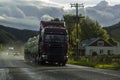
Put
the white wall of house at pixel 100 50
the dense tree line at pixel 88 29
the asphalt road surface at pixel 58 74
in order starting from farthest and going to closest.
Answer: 1. the dense tree line at pixel 88 29
2. the white wall of house at pixel 100 50
3. the asphalt road surface at pixel 58 74

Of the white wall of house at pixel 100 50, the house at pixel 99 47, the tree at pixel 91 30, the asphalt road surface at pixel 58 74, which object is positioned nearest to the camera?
the asphalt road surface at pixel 58 74

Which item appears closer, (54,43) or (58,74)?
(58,74)

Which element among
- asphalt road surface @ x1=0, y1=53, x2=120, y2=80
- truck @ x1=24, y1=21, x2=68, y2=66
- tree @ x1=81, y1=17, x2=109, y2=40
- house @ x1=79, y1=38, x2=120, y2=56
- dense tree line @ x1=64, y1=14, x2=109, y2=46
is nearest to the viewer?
asphalt road surface @ x1=0, y1=53, x2=120, y2=80

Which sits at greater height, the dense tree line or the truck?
the dense tree line

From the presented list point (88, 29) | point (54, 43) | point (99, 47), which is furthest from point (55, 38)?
point (88, 29)

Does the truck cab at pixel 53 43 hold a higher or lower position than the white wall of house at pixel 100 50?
lower

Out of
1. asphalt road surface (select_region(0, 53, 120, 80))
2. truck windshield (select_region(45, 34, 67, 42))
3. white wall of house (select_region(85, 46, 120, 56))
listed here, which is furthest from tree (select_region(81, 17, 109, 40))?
asphalt road surface (select_region(0, 53, 120, 80))

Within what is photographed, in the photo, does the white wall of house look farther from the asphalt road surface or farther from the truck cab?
the asphalt road surface

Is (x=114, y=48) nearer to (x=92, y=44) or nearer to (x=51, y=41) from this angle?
(x=92, y=44)

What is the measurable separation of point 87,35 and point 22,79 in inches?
Result: 5067

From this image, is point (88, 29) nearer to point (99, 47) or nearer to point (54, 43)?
point (99, 47)

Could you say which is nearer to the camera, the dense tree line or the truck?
the truck

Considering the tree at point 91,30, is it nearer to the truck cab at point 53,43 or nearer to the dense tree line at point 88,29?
the dense tree line at point 88,29

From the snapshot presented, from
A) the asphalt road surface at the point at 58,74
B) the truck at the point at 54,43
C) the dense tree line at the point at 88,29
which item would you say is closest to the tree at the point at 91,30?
the dense tree line at the point at 88,29
